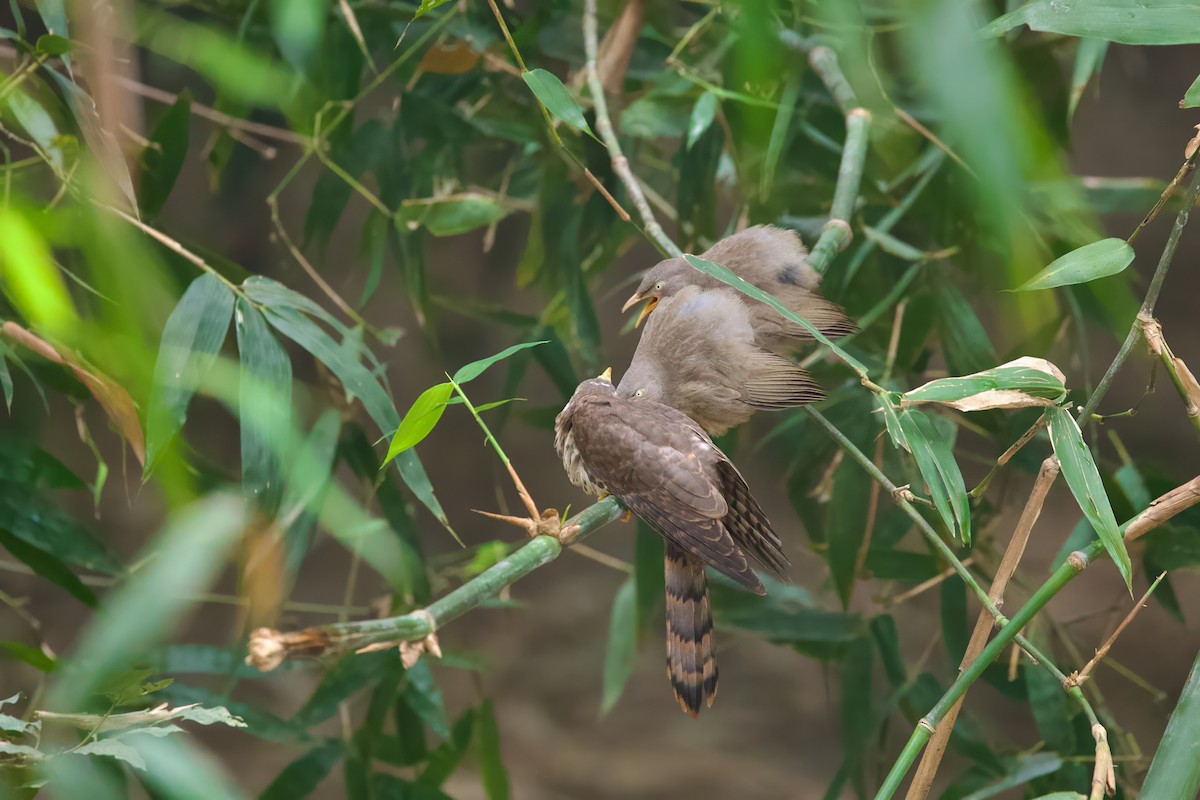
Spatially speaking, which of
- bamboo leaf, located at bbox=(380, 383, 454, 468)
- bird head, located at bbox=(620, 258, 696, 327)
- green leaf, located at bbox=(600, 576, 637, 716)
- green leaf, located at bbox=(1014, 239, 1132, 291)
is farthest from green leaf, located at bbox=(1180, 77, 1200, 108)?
green leaf, located at bbox=(600, 576, 637, 716)

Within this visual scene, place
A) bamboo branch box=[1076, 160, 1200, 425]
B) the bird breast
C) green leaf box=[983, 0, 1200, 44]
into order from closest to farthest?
bamboo branch box=[1076, 160, 1200, 425], green leaf box=[983, 0, 1200, 44], the bird breast

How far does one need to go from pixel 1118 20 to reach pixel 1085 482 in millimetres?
416

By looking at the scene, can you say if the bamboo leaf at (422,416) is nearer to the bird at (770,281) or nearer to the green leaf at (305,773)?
the bird at (770,281)

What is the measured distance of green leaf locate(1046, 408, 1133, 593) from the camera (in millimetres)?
731

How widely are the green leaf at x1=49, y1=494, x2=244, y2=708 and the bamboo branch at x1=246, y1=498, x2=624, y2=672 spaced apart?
17.9 inches

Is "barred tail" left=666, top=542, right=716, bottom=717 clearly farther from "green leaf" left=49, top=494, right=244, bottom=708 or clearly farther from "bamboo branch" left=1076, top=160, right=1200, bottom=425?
"green leaf" left=49, top=494, right=244, bottom=708

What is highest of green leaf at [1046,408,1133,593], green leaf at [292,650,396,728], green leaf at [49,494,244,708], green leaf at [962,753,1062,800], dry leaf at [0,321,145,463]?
green leaf at [1046,408,1133,593]

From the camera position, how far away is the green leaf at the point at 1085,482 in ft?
2.40

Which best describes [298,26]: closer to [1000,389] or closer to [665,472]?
[665,472]

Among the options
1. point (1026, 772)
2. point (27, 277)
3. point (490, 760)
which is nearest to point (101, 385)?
point (27, 277)

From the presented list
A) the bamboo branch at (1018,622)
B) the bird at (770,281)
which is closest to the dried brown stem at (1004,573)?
the bamboo branch at (1018,622)

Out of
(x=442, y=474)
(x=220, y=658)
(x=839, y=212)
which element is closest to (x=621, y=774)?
(x=442, y=474)

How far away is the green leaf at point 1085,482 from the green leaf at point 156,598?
89 cm

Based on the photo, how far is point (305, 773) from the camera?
5.05ft
